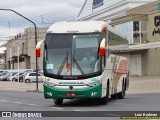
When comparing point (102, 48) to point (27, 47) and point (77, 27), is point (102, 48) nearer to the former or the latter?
point (77, 27)

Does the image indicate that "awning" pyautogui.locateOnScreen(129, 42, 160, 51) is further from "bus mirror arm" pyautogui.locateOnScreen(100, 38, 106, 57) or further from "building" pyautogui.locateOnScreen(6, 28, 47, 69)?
"building" pyautogui.locateOnScreen(6, 28, 47, 69)

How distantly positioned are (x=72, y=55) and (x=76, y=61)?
0.35 metres

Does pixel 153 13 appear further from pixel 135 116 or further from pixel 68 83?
pixel 135 116

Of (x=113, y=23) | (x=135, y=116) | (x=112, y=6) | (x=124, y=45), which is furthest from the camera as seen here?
(x=112, y=6)

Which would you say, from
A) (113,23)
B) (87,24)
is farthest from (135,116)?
(113,23)

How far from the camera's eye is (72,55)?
2108 cm

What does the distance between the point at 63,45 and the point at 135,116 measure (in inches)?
266

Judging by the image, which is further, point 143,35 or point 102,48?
point 143,35

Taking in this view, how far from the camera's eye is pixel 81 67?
68.4ft

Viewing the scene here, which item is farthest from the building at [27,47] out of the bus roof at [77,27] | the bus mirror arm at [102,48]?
the bus mirror arm at [102,48]

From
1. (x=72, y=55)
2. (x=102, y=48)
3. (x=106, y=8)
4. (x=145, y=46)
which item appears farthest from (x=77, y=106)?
(x=106, y=8)

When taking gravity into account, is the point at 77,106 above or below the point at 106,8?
below

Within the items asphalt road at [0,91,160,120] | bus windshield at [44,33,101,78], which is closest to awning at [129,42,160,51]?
asphalt road at [0,91,160,120]

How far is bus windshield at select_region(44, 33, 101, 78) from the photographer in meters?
20.8
